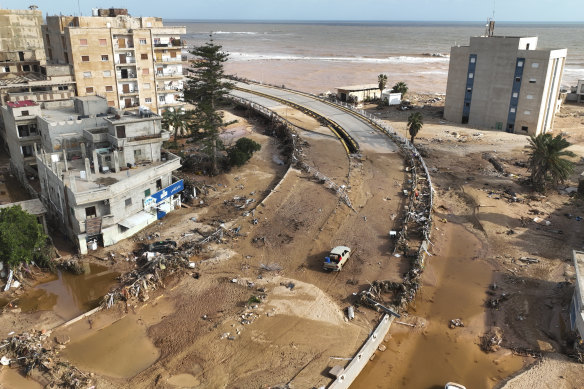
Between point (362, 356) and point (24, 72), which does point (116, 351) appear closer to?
point (362, 356)

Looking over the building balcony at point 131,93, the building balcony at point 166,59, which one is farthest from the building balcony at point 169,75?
the building balcony at point 131,93

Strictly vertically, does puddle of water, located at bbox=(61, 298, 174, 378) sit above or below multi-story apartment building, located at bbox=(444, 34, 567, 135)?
below

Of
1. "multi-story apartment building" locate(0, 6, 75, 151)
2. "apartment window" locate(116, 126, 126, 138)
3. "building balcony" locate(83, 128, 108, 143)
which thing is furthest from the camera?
"multi-story apartment building" locate(0, 6, 75, 151)

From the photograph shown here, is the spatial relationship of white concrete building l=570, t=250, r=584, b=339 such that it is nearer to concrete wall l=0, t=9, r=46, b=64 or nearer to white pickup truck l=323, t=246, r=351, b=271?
white pickup truck l=323, t=246, r=351, b=271

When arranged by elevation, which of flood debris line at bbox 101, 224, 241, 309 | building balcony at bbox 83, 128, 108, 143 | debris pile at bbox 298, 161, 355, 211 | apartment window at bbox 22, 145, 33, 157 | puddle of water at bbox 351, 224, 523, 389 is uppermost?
building balcony at bbox 83, 128, 108, 143

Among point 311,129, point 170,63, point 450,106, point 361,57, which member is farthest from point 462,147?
point 361,57

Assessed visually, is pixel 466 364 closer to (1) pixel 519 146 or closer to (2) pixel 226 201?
(2) pixel 226 201

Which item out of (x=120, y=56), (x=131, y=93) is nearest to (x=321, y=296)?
(x=131, y=93)

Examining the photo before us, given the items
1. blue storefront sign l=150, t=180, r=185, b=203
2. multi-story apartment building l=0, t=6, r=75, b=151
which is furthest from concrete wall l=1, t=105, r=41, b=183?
blue storefront sign l=150, t=180, r=185, b=203
